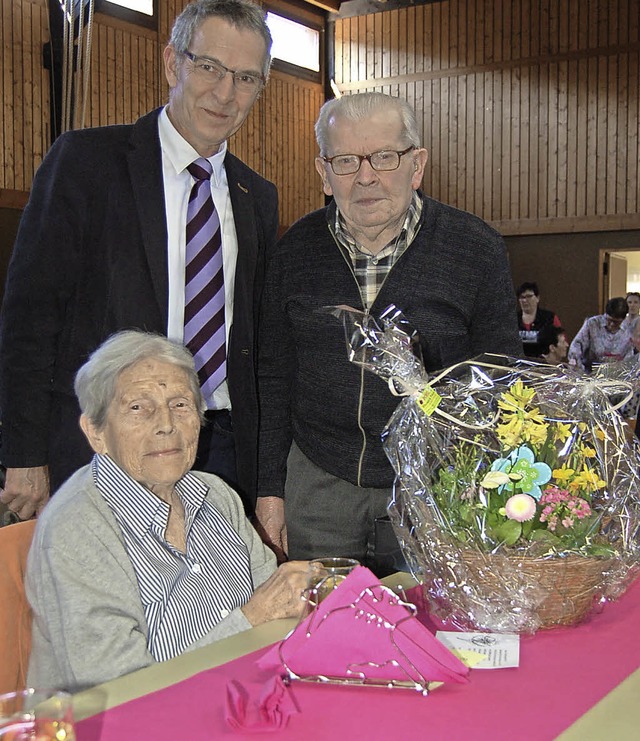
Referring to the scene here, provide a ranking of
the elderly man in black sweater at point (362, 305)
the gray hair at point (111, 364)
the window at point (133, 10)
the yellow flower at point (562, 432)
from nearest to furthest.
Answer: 1. the yellow flower at point (562, 432)
2. the gray hair at point (111, 364)
3. the elderly man in black sweater at point (362, 305)
4. the window at point (133, 10)

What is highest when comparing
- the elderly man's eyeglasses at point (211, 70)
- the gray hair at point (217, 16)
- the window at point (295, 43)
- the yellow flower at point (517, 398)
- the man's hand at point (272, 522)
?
the window at point (295, 43)

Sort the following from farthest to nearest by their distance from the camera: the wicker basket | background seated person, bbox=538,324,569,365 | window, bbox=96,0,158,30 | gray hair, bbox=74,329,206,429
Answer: window, bbox=96,0,158,30 → background seated person, bbox=538,324,569,365 → gray hair, bbox=74,329,206,429 → the wicker basket

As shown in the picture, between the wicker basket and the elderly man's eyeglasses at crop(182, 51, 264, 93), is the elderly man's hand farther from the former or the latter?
the elderly man's eyeglasses at crop(182, 51, 264, 93)

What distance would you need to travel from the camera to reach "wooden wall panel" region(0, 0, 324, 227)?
1014 cm

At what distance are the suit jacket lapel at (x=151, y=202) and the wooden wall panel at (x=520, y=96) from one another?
11390 mm

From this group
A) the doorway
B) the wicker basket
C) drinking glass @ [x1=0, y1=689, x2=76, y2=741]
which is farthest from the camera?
the doorway

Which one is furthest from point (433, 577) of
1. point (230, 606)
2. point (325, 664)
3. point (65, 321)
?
point (65, 321)

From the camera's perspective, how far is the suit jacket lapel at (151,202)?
249 cm

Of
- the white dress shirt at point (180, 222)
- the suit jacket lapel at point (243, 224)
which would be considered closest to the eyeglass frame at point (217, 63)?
the white dress shirt at point (180, 222)

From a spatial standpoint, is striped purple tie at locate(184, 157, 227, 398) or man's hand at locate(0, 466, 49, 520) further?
striped purple tie at locate(184, 157, 227, 398)

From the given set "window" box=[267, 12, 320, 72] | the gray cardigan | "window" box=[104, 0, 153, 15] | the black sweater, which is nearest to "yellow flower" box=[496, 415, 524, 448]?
the gray cardigan

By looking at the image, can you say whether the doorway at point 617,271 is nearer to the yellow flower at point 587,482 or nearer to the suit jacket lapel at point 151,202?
the suit jacket lapel at point 151,202

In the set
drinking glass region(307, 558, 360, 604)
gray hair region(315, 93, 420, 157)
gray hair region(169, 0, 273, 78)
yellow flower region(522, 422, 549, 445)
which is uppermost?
gray hair region(169, 0, 273, 78)

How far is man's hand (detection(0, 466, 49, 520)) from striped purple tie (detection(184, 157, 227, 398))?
495 millimetres
